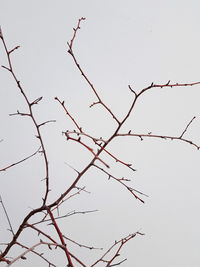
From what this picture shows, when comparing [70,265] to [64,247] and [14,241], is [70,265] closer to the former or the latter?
[64,247]

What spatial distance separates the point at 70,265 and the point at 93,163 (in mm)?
129

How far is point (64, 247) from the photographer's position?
0.82ft

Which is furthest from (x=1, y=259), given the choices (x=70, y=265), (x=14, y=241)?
(x=70, y=265)

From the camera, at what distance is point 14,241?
36 cm

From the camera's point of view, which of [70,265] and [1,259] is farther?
[1,259]

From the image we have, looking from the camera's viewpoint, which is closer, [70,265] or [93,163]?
[70,265]

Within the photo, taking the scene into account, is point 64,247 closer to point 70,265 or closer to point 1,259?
point 70,265

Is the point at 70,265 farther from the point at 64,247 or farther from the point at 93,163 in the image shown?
the point at 93,163

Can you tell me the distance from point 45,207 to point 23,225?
52mm

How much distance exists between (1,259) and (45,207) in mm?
87

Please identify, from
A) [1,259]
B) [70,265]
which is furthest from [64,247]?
[1,259]

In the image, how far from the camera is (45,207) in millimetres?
315

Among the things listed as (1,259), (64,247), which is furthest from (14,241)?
(64,247)

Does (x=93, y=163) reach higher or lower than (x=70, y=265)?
higher
